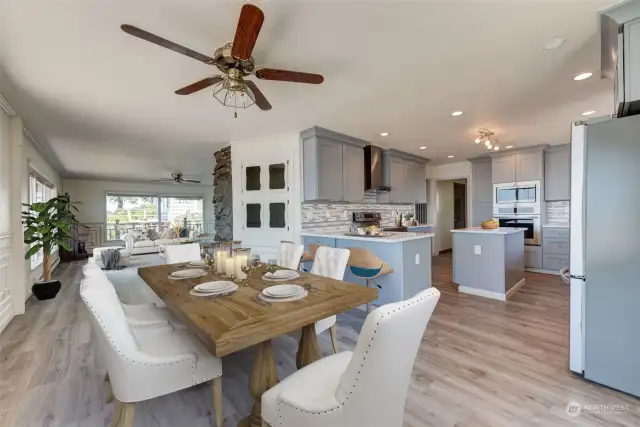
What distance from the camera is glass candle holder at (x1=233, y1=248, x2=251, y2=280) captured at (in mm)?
2036

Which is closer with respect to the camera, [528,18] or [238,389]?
[528,18]

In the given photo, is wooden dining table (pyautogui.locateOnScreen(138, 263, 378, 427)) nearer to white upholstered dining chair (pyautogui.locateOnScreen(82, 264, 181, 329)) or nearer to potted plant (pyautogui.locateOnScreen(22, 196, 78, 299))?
white upholstered dining chair (pyautogui.locateOnScreen(82, 264, 181, 329))

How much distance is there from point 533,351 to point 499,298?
1.52 metres

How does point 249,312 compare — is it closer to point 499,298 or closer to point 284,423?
point 284,423

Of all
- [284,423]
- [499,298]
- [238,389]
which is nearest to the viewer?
[284,423]

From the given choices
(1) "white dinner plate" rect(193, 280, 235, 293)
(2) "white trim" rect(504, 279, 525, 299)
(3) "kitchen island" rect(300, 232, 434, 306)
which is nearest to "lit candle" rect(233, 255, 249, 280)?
(1) "white dinner plate" rect(193, 280, 235, 293)

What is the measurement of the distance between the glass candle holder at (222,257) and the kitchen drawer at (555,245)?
5844mm

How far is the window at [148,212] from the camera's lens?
962 cm

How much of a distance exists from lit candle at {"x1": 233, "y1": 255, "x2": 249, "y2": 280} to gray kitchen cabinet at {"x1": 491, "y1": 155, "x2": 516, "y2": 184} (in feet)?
18.7

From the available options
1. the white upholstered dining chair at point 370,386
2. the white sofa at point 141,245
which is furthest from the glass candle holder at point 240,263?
the white sofa at point 141,245

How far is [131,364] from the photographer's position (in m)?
1.34

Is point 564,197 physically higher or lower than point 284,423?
higher

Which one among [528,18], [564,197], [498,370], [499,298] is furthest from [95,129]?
[564,197]

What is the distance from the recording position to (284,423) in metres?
1.16
